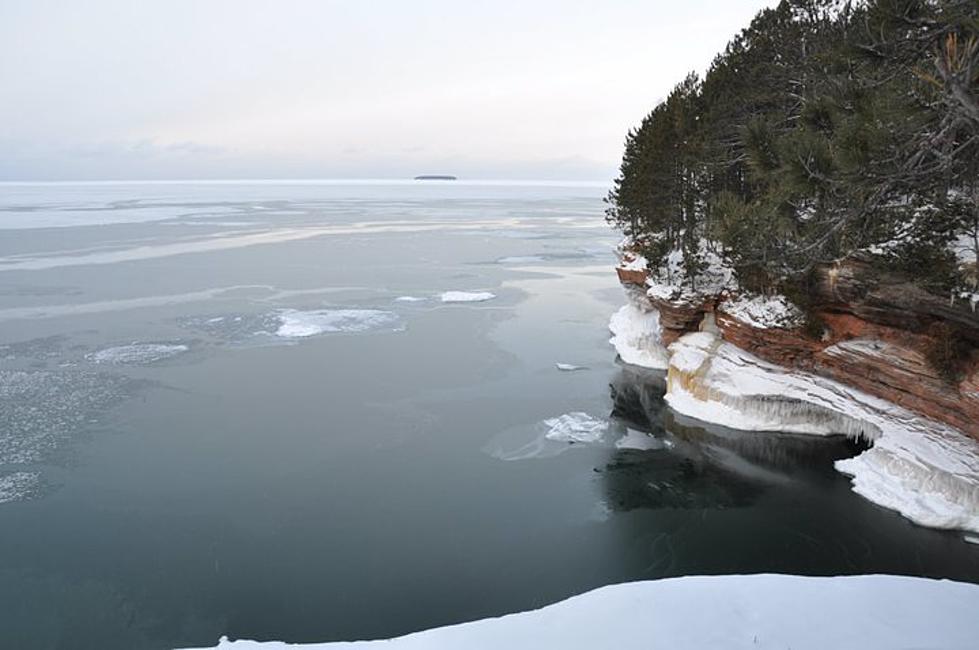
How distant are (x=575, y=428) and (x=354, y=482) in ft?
22.6

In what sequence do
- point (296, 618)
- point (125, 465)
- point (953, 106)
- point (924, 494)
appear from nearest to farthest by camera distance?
point (953, 106) → point (296, 618) → point (924, 494) → point (125, 465)

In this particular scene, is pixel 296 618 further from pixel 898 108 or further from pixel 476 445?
pixel 898 108

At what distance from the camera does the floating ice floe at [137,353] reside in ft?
79.8

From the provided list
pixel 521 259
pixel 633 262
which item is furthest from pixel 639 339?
pixel 521 259

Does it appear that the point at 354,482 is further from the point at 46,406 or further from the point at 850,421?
the point at 850,421

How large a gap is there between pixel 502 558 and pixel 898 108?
404 inches

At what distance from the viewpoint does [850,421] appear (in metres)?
18.0

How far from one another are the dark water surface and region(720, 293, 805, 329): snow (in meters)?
3.52

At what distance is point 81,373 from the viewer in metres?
22.7

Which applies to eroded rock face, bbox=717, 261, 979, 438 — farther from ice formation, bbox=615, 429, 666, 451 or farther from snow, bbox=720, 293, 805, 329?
ice formation, bbox=615, 429, 666, 451

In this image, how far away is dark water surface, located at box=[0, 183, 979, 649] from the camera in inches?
466

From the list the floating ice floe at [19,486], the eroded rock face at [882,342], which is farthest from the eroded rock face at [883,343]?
the floating ice floe at [19,486]

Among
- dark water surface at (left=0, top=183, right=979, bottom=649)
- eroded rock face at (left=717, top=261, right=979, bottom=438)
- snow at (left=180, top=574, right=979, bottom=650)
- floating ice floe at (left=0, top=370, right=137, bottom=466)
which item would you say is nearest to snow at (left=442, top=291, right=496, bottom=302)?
dark water surface at (left=0, top=183, right=979, bottom=649)

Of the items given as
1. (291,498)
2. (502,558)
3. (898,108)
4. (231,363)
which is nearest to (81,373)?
(231,363)
